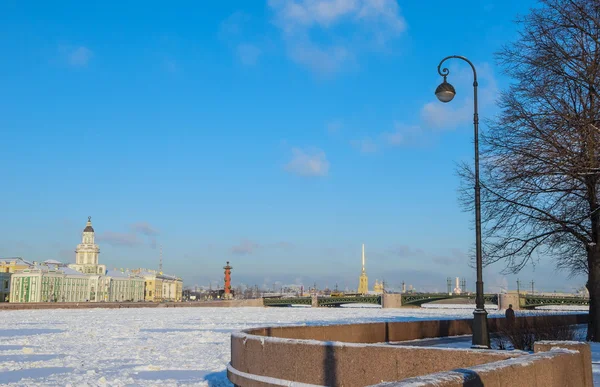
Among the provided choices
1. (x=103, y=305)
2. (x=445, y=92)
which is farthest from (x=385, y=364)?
(x=103, y=305)

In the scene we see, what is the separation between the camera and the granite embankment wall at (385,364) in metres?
6.08

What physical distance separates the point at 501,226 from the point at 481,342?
21.8 ft

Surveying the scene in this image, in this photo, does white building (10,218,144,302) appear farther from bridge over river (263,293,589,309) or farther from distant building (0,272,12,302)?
bridge over river (263,293,589,309)

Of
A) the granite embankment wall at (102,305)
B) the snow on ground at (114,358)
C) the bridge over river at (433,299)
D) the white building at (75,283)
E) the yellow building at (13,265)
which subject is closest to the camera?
the snow on ground at (114,358)

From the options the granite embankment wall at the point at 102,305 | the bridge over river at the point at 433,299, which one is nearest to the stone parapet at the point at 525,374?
the bridge over river at the point at 433,299

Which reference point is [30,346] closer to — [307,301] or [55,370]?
[55,370]

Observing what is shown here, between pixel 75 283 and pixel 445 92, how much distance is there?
16286 cm

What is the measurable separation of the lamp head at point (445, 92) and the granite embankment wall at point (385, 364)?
24.8ft

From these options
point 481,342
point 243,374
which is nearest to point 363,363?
point 243,374

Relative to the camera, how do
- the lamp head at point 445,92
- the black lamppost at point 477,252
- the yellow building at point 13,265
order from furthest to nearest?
1. the yellow building at point 13,265
2. the lamp head at point 445,92
3. the black lamppost at point 477,252

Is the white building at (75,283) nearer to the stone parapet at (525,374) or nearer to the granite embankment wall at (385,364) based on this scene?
the granite embankment wall at (385,364)

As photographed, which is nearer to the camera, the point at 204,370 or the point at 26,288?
the point at 204,370

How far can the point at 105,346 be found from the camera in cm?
2430

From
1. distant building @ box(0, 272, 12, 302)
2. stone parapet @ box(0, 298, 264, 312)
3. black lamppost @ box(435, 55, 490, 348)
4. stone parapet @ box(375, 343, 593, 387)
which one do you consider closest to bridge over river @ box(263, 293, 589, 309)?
stone parapet @ box(0, 298, 264, 312)
